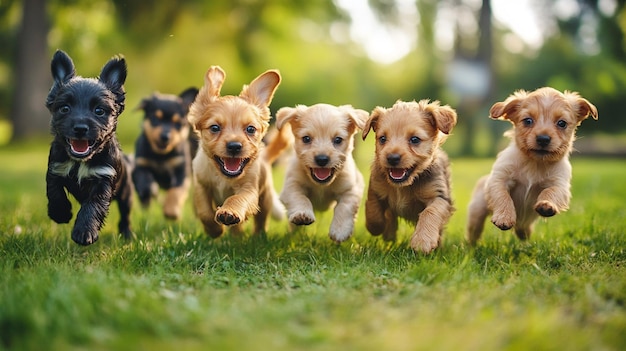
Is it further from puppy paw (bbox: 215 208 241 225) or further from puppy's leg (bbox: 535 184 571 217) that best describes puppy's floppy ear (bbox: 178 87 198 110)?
puppy's leg (bbox: 535 184 571 217)

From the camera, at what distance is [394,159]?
4.56 m

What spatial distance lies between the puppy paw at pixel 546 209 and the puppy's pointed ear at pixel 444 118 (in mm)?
901

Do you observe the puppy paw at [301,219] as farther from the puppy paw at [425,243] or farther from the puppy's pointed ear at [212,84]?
the puppy's pointed ear at [212,84]

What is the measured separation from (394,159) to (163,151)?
336 cm

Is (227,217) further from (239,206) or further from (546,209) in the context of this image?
(546,209)

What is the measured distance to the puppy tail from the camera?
19.2 feet

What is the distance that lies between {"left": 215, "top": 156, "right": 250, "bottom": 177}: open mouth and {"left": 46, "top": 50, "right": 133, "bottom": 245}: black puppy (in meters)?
0.87

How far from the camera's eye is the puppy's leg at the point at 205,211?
16.9 feet

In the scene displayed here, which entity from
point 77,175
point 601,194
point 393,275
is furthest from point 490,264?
point 601,194

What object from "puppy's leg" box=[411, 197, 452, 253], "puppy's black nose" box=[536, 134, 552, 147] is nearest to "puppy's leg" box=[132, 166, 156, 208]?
"puppy's leg" box=[411, 197, 452, 253]

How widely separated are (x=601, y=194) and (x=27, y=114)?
17751 mm

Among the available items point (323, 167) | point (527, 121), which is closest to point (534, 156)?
point (527, 121)

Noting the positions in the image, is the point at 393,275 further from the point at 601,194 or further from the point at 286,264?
the point at 601,194

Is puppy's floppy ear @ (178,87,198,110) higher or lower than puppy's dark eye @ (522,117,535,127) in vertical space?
lower
